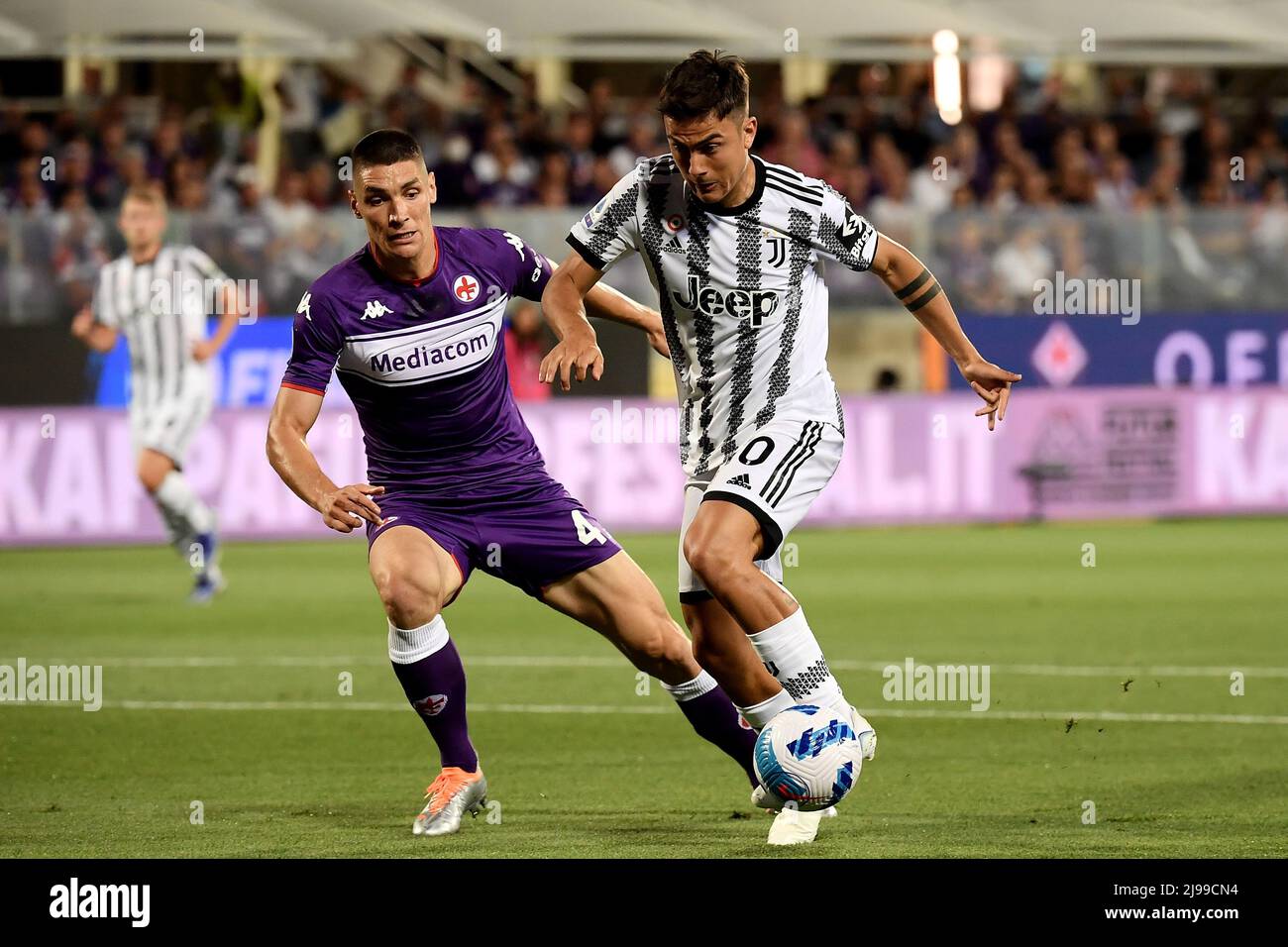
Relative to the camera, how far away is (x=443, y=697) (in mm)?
7180

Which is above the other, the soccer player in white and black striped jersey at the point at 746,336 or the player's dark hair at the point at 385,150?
the player's dark hair at the point at 385,150

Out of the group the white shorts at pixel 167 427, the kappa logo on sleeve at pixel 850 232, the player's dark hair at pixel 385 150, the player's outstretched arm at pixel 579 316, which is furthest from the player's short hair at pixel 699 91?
the white shorts at pixel 167 427

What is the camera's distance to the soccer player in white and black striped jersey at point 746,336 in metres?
6.59

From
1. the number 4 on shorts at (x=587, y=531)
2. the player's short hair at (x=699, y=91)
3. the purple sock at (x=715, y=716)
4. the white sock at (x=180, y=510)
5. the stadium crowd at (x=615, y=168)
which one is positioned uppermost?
the stadium crowd at (x=615, y=168)

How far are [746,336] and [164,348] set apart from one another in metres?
9.50

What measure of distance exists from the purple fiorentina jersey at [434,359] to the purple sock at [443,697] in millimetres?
595

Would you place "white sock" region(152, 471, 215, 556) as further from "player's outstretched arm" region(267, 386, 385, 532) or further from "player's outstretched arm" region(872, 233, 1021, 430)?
"player's outstretched arm" region(872, 233, 1021, 430)

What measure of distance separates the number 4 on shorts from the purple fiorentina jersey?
22 centimetres

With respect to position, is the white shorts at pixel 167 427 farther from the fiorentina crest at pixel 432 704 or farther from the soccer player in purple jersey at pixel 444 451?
the fiorentina crest at pixel 432 704

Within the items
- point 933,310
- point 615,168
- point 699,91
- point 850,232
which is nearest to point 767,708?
point 933,310

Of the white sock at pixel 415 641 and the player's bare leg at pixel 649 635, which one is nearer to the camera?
the white sock at pixel 415 641

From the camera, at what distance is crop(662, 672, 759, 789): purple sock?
24.2ft

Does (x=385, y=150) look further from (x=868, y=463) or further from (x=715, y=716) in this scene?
(x=868, y=463)
